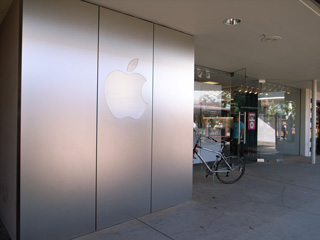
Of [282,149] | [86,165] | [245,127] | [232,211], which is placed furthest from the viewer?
[282,149]

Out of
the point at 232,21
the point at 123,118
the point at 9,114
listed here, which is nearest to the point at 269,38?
the point at 232,21

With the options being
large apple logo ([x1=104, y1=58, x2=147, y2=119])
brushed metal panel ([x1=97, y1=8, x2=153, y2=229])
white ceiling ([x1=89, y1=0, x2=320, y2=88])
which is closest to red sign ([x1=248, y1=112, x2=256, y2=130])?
white ceiling ([x1=89, y1=0, x2=320, y2=88])

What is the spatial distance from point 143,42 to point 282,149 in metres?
9.19

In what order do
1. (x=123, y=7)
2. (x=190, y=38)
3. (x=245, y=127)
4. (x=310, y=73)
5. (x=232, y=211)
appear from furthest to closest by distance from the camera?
1. (x=245, y=127)
2. (x=310, y=73)
3. (x=190, y=38)
4. (x=232, y=211)
5. (x=123, y=7)

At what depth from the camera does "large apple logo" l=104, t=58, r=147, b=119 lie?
3471 millimetres

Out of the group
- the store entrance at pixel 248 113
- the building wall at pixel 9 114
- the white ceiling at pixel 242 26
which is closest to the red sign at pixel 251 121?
the store entrance at pixel 248 113

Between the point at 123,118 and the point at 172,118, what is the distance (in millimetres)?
996

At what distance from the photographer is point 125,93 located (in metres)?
3.63

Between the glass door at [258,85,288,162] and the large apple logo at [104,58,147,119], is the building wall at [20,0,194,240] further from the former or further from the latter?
the glass door at [258,85,288,162]

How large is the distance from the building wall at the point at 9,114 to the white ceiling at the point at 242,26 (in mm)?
453

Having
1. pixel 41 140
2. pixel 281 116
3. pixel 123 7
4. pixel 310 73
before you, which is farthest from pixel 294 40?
pixel 281 116

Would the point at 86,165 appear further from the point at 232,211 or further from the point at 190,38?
the point at 190,38

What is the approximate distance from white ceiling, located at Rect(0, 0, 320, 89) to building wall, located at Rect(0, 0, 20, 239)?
453 mm

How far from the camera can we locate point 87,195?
3.26 metres
